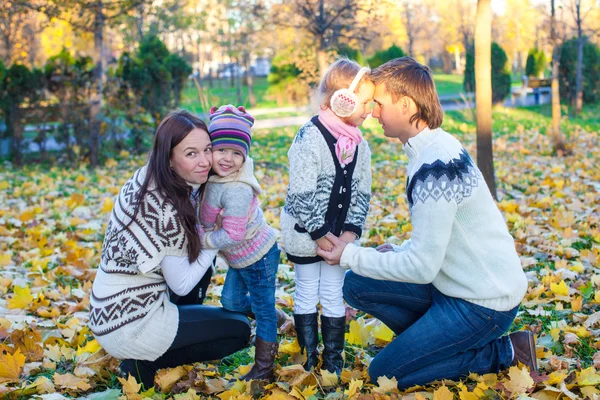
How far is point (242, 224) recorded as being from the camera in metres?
2.58

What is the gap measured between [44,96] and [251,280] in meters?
8.12

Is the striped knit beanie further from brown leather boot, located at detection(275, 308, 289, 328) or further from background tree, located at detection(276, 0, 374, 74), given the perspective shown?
background tree, located at detection(276, 0, 374, 74)

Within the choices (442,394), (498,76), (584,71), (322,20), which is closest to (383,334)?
(442,394)

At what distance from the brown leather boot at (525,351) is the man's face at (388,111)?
3.20ft

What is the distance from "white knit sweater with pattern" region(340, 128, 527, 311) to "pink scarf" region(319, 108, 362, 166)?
28cm

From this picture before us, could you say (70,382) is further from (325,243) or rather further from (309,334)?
(325,243)

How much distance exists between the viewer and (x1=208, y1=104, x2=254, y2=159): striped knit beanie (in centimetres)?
259

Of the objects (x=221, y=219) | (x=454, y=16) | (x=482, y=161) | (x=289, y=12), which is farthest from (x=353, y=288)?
(x=454, y=16)

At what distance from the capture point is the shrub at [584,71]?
16969mm

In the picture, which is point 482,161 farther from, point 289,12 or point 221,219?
point 289,12

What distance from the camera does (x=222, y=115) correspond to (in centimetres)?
264

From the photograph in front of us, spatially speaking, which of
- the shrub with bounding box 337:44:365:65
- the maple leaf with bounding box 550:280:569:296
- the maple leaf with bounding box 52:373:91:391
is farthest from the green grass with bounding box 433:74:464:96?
the maple leaf with bounding box 52:373:91:391

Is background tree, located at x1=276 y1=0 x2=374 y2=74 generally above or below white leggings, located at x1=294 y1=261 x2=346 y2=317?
Result: above

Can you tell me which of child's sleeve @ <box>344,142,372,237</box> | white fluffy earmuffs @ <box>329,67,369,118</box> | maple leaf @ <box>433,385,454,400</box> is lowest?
maple leaf @ <box>433,385,454,400</box>
